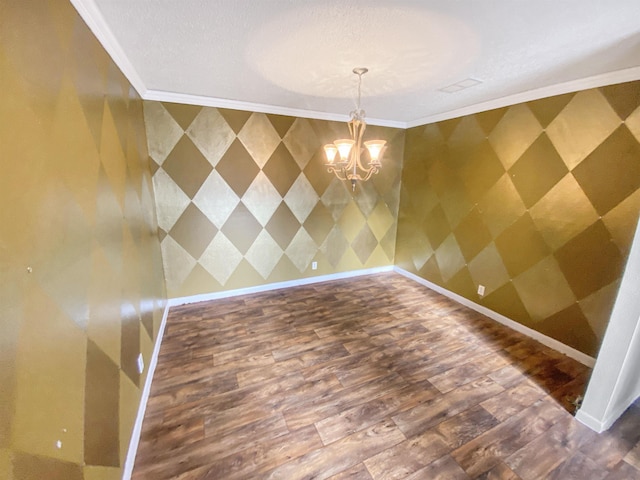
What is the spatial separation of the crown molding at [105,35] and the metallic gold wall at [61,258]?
0.19ft

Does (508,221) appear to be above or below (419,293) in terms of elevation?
above

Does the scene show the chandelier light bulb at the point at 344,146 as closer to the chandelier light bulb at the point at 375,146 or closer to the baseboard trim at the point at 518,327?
the chandelier light bulb at the point at 375,146

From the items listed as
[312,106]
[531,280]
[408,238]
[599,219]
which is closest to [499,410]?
[531,280]

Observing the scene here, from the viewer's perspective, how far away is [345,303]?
130 inches

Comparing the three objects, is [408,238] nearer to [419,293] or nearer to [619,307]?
[419,293]

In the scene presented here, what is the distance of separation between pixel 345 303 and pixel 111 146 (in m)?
2.77

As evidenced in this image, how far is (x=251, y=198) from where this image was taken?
3260mm

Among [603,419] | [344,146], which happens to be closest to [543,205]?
[603,419]

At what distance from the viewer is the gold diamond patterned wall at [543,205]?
6.76ft

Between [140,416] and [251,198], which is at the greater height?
[251,198]

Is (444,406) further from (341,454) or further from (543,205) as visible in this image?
(543,205)

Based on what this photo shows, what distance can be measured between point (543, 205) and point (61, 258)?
11.6ft

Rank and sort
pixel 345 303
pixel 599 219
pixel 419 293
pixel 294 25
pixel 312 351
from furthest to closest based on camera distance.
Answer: pixel 419 293 < pixel 345 303 < pixel 312 351 < pixel 599 219 < pixel 294 25

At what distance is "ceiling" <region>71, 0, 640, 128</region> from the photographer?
4.32 feet
